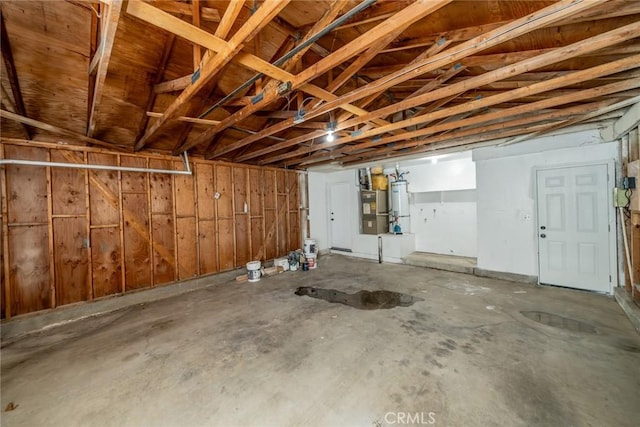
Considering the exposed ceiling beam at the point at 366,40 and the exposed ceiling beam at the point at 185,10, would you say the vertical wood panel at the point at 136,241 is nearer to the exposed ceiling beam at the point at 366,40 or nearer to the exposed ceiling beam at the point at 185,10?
the exposed ceiling beam at the point at 366,40

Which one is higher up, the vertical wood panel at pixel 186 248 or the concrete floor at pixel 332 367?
the vertical wood panel at pixel 186 248

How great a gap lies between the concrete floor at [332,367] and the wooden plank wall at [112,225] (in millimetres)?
664

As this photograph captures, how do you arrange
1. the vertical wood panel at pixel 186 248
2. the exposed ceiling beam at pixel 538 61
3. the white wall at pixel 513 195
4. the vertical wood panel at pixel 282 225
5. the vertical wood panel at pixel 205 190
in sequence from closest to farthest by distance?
the exposed ceiling beam at pixel 538 61, the white wall at pixel 513 195, the vertical wood panel at pixel 186 248, the vertical wood panel at pixel 205 190, the vertical wood panel at pixel 282 225

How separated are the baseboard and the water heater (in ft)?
→ 6.83

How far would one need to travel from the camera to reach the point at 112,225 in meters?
3.84

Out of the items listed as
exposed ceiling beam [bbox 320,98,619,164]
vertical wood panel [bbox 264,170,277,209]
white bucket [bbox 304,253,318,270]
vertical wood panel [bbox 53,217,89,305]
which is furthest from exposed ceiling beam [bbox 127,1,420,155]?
white bucket [bbox 304,253,318,270]

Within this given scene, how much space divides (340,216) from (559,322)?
16.6 ft

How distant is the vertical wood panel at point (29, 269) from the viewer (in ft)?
10.2

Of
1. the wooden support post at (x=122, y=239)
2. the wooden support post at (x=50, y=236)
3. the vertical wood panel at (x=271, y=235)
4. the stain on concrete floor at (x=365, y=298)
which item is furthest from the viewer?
the vertical wood panel at (x=271, y=235)

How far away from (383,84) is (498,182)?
3.77m

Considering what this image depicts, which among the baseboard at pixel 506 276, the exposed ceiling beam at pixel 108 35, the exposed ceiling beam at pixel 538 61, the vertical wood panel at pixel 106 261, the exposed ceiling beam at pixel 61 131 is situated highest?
the exposed ceiling beam at pixel 108 35

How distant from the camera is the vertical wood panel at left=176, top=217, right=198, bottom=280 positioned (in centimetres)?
457

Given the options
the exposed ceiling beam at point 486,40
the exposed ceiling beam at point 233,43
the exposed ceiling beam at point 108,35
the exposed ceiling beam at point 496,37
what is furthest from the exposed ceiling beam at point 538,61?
the exposed ceiling beam at point 108,35

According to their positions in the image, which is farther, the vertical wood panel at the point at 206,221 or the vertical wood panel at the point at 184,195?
the vertical wood panel at the point at 206,221
